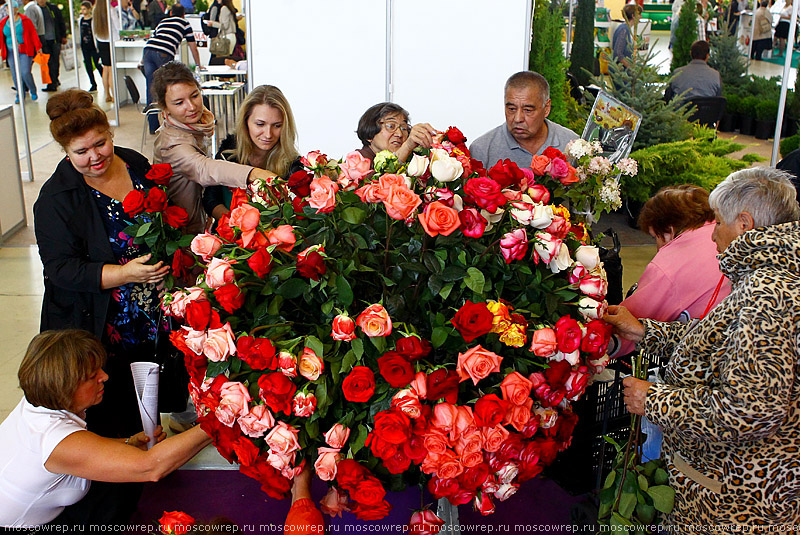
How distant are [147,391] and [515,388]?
1.22 metres

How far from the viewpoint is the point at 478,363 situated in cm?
163

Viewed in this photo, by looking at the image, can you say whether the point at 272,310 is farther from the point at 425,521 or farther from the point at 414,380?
the point at 425,521

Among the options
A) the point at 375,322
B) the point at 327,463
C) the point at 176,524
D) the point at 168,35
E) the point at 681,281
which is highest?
the point at 168,35

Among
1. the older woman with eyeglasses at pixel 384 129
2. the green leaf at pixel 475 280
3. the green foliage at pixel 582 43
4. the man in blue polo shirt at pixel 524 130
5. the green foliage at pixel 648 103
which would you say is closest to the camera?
the green leaf at pixel 475 280

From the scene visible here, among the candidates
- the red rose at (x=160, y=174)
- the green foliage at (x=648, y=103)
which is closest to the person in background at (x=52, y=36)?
the green foliage at (x=648, y=103)

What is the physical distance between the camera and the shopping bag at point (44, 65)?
11430mm

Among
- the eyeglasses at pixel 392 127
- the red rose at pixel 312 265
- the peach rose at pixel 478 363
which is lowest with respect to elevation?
the peach rose at pixel 478 363

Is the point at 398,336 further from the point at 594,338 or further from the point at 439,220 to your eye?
the point at 594,338

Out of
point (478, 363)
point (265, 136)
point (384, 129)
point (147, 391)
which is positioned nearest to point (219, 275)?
point (478, 363)

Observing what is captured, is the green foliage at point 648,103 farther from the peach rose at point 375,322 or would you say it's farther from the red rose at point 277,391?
the red rose at point 277,391

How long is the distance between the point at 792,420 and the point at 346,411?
3.34 ft

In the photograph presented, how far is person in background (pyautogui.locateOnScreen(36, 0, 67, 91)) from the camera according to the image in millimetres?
11351

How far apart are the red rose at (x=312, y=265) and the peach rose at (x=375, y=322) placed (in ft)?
0.48

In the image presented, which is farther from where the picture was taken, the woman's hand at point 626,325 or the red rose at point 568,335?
the woman's hand at point 626,325
